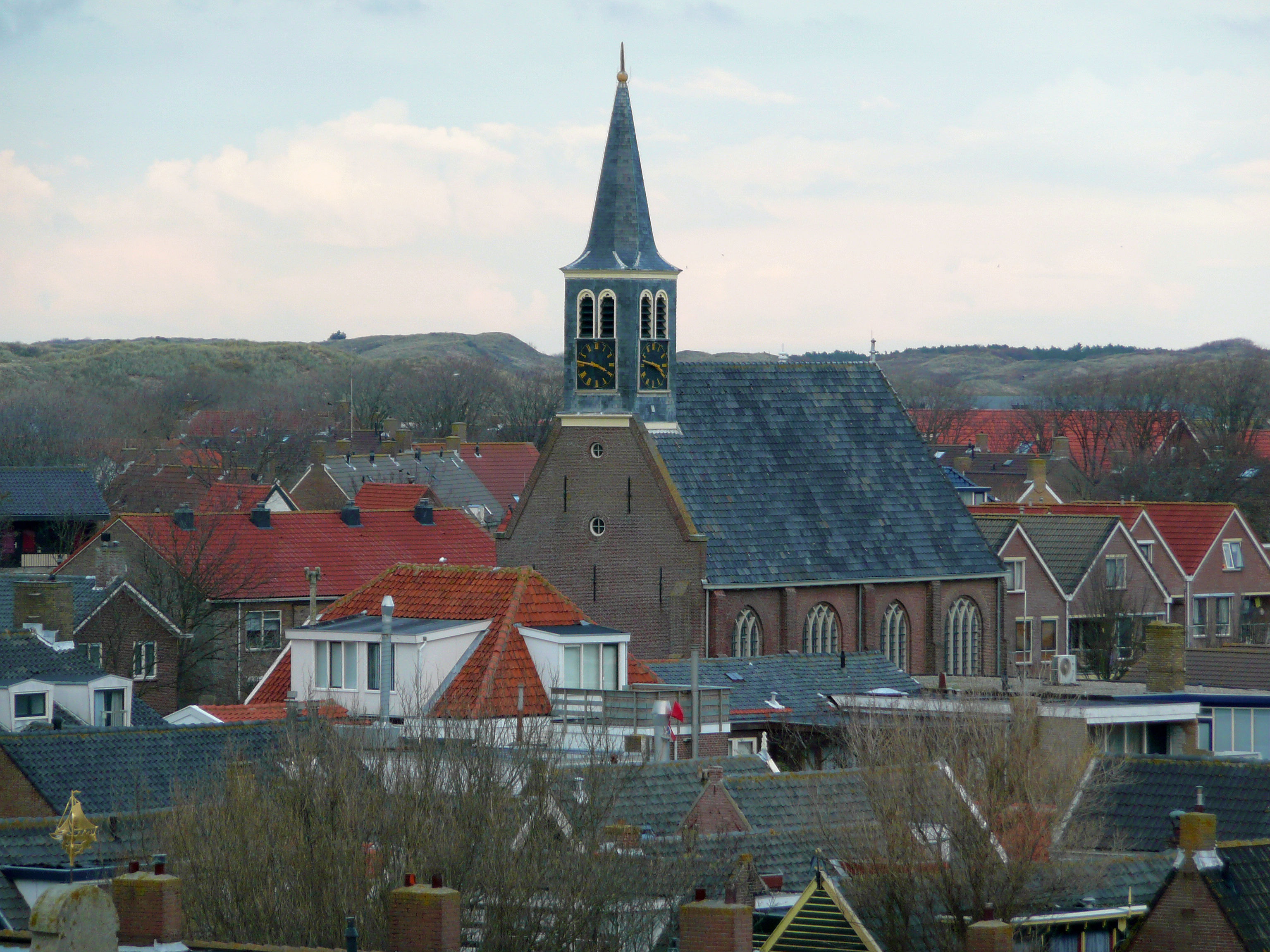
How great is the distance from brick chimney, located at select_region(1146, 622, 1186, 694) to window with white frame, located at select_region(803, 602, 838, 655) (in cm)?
1348

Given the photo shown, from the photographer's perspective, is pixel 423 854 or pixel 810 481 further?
pixel 810 481

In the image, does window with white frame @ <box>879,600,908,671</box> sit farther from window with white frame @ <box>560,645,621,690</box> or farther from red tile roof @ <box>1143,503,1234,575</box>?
red tile roof @ <box>1143,503,1234,575</box>

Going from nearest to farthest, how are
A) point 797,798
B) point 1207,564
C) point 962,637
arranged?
point 797,798 → point 962,637 → point 1207,564

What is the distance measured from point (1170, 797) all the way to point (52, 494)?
2949 inches

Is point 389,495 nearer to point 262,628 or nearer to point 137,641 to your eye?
point 262,628

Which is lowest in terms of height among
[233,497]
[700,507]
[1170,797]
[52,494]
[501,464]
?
[1170,797]

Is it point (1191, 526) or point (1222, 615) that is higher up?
point (1191, 526)

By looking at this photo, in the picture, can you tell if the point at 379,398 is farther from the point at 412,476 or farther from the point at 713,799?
the point at 713,799

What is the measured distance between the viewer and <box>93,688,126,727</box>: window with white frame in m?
47.7

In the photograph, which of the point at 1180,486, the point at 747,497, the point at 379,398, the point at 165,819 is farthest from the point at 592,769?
the point at 379,398

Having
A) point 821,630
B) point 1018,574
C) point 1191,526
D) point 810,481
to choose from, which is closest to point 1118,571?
point 1018,574

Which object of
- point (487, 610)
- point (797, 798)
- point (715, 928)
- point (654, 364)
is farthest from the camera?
point (654, 364)

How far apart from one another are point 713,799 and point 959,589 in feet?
115

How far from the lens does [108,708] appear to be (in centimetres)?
4822
